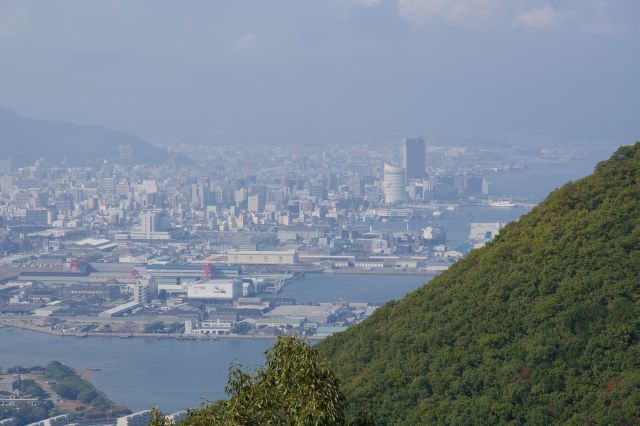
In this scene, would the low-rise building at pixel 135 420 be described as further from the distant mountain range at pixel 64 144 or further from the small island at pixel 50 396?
the distant mountain range at pixel 64 144

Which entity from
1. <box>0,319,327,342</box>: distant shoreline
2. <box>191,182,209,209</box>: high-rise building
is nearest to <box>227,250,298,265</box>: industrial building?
<box>0,319,327,342</box>: distant shoreline

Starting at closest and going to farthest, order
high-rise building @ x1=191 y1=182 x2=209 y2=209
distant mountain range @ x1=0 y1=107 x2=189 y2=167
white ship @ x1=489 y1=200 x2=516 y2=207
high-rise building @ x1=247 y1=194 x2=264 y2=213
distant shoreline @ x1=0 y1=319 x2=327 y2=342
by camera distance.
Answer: distant shoreline @ x1=0 y1=319 x2=327 y2=342 < white ship @ x1=489 y1=200 x2=516 y2=207 < high-rise building @ x1=247 y1=194 x2=264 y2=213 < high-rise building @ x1=191 y1=182 x2=209 y2=209 < distant mountain range @ x1=0 y1=107 x2=189 y2=167

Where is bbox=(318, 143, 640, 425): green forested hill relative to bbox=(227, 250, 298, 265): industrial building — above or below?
above

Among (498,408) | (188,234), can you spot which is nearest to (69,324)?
(188,234)

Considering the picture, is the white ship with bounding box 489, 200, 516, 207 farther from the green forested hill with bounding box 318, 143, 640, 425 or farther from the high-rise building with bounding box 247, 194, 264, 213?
the green forested hill with bounding box 318, 143, 640, 425

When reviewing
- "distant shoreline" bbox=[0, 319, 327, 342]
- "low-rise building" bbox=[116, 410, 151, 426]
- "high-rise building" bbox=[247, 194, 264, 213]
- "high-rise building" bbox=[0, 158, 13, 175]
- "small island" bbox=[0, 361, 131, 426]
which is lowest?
"small island" bbox=[0, 361, 131, 426]

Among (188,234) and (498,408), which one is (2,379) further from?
(188,234)
